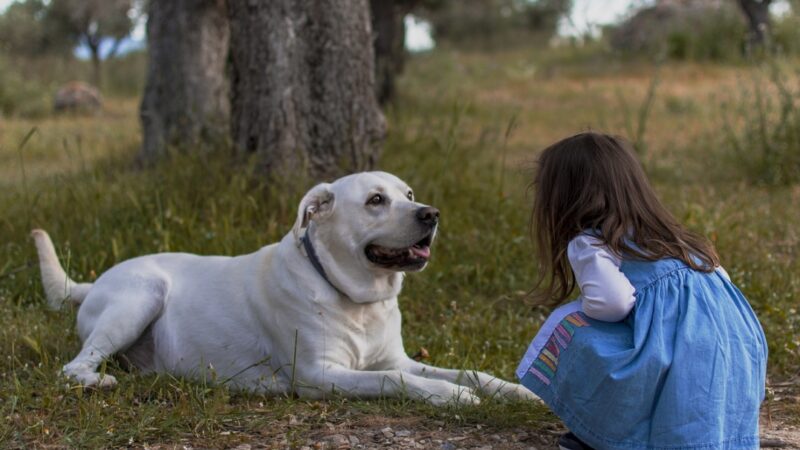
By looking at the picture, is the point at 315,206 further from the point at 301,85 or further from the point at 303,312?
the point at 301,85

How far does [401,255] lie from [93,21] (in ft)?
63.7

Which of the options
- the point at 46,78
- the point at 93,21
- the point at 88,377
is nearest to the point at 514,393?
the point at 88,377

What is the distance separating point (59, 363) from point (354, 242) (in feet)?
4.89

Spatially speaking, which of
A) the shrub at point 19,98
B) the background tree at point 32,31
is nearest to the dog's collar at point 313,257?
the shrub at point 19,98

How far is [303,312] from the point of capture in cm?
405

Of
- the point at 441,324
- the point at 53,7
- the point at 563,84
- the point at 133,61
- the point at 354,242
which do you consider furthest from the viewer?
the point at 53,7

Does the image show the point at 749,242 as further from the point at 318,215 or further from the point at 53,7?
the point at 53,7

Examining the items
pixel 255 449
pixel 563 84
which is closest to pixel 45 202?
pixel 255 449

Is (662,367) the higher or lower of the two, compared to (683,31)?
lower

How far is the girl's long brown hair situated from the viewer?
3256 mm

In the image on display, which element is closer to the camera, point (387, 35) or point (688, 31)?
point (387, 35)

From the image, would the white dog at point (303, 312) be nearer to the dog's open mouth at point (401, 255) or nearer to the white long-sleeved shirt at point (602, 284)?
the dog's open mouth at point (401, 255)

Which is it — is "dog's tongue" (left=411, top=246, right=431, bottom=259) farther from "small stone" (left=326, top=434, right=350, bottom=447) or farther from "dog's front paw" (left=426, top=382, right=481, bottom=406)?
"small stone" (left=326, top=434, right=350, bottom=447)

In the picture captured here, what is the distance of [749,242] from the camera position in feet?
19.9
